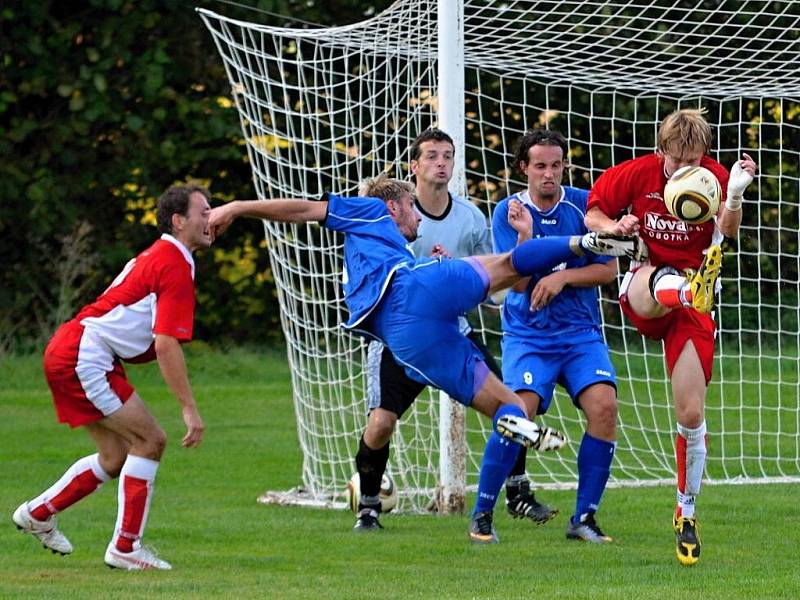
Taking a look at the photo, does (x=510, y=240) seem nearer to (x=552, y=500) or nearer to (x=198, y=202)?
(x=198, y=202)

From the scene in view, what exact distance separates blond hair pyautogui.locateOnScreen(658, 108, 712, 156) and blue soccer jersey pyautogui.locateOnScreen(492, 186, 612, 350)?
2.86 feet

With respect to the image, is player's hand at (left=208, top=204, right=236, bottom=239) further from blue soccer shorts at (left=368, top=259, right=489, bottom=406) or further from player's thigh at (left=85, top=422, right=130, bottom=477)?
player's thigh at (left=85, top=422, right=130, bottom=477)

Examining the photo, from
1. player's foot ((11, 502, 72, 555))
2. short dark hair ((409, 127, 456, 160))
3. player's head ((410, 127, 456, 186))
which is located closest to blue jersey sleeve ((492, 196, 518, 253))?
player's head ((410, 127, 456, 186))

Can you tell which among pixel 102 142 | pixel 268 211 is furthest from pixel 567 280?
pixel 102 142

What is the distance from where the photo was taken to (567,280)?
281 inches

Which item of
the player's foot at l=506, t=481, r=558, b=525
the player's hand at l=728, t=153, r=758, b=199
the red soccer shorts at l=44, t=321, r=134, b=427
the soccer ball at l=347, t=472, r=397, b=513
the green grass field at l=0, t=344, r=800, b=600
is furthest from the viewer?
the soccer ball at l=347, t=472, r=397, b=513

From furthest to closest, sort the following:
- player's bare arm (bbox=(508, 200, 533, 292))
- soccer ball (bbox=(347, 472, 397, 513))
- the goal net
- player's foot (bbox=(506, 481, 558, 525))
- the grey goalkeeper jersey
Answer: the goal net < soccer ball (bbox=(347, 472, 397, 513)) < player's foot (bbox=(506, 481, 558, 525)) < the grey goalkeeper jersey < player's bare arm (bbox=(508, 200, 533, 292))

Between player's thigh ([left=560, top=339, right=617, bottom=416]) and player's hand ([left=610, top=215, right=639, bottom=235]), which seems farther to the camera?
player's thigh ([left=560, top=339, right=617, bottom=416])

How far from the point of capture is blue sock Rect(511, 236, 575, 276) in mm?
6406

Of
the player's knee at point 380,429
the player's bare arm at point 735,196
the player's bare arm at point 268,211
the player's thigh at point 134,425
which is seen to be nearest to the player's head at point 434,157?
the player's bare arm at point 268,211

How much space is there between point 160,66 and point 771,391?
725 centimetres

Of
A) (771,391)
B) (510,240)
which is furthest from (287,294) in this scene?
(771,391)

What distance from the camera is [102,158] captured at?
17.0 metres

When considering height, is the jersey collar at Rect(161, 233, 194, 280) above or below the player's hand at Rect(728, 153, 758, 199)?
below
